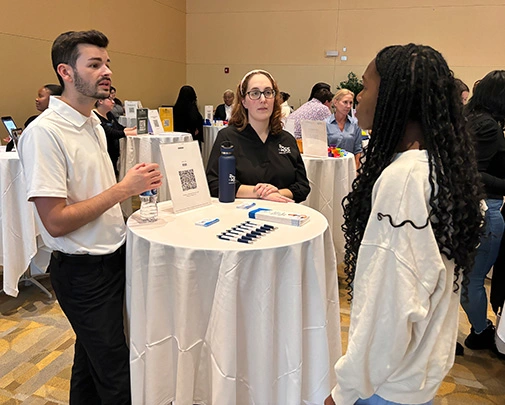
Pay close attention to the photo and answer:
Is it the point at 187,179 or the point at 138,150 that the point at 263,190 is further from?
the point at 138,150

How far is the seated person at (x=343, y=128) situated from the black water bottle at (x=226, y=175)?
237 centimetres

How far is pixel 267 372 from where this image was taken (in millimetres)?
1528

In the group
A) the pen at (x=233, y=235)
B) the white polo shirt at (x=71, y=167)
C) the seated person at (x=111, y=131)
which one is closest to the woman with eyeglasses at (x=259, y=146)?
the pen at (x=233, y=235)

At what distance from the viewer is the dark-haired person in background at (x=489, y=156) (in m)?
2.25

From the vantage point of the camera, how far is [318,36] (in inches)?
371

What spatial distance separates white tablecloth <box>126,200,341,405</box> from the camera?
1457 mm

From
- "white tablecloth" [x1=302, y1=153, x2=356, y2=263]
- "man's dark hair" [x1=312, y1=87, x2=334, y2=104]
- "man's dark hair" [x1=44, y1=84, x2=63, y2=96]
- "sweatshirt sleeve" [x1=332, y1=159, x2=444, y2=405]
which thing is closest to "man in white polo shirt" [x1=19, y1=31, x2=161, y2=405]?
"man's dark hair" [x1=44, y1=84, x2=63, y2=96]

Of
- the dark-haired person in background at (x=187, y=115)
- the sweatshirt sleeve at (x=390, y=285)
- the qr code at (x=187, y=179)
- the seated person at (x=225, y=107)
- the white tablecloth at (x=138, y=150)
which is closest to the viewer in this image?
the sweatshirt sleeve at (x=390, y=285)

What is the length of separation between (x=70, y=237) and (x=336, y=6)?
908 centimetres

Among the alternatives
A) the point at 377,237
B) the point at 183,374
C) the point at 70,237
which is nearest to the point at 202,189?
the point at 70,237

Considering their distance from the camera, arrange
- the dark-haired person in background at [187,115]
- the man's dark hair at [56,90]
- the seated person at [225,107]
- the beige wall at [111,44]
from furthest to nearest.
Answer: the seated person at [225,107] < the dark-haired person in background at [187,115] < the beige wall at [111,44] < the man's dark hair at [56,90]

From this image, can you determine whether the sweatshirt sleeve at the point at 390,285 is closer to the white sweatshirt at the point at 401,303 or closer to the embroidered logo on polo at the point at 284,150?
the white sweatshirt at the point at 401,303

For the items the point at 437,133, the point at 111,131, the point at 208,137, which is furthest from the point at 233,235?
the point at 208,137

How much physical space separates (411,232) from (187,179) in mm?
1240
